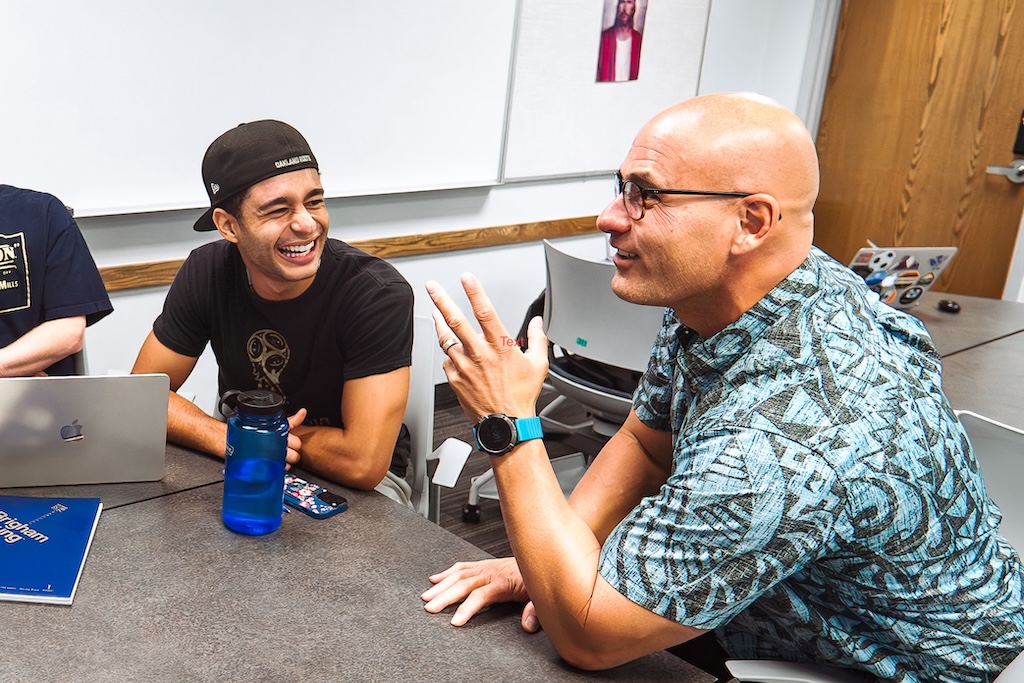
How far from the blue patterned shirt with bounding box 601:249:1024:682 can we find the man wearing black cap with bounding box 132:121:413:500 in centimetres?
75

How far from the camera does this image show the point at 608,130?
4.24 meters

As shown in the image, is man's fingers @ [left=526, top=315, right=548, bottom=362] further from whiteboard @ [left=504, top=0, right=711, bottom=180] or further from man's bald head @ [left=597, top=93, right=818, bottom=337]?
whiteboard @ [left=504, top=0, right=711, bottom=180]

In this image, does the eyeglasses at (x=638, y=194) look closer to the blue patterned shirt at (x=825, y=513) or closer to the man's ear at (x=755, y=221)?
the man's ear at (x=755, y=221)

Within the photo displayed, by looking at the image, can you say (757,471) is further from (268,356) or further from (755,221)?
(268,356)

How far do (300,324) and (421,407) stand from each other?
0.31 meters

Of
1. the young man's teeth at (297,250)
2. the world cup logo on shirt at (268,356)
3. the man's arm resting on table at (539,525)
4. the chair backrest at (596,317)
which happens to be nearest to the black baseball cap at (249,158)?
the young man's teeth at (297,250)

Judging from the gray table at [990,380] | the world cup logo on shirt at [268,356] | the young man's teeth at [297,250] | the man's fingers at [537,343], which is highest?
the man's fingers at [537,343]

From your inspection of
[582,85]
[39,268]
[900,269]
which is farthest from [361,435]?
[582,85]

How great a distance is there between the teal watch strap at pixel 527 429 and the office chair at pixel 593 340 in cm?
140

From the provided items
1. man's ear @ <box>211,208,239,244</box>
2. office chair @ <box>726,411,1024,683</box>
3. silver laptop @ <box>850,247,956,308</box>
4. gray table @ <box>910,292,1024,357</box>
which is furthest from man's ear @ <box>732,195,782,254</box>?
silver laptop @ <box>850,247,956,308</box>

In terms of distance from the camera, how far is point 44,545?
4.45ft

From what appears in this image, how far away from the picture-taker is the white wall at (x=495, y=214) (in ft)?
9.81

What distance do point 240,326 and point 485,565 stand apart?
898mm

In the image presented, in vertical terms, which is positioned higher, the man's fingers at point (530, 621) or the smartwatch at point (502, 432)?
Answer: the smartwatch at point (502, 432)
